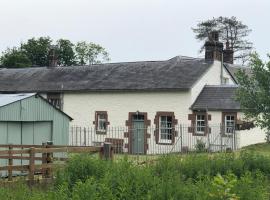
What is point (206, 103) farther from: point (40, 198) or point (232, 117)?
point (40, 198)

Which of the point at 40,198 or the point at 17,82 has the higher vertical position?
the point at 17,82

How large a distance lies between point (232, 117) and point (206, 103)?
162 centimetres

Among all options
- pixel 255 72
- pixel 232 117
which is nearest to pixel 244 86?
pixel 255 72

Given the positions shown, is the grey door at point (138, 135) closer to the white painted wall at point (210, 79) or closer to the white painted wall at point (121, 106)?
the white painted wall at point (121, 106)

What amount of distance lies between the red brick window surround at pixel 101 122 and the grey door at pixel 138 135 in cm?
199

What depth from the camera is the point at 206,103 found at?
1145 inches

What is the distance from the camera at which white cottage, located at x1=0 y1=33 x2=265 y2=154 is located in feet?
94.2

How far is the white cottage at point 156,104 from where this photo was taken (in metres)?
28.7

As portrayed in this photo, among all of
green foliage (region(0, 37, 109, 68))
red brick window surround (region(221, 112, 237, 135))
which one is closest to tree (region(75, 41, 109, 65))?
green foliage (region(0, 37, 109, 68))

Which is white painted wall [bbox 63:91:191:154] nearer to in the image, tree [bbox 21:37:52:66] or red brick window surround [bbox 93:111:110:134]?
red brick window surround [bbox 93:111:110:134]

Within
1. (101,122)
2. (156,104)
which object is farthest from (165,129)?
(101,122)

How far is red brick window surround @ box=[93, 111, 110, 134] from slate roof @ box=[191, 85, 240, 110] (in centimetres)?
595

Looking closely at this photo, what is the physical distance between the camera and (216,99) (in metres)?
29.3

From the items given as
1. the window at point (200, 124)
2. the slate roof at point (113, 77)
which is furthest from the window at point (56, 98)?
the window at point (200, 124)
